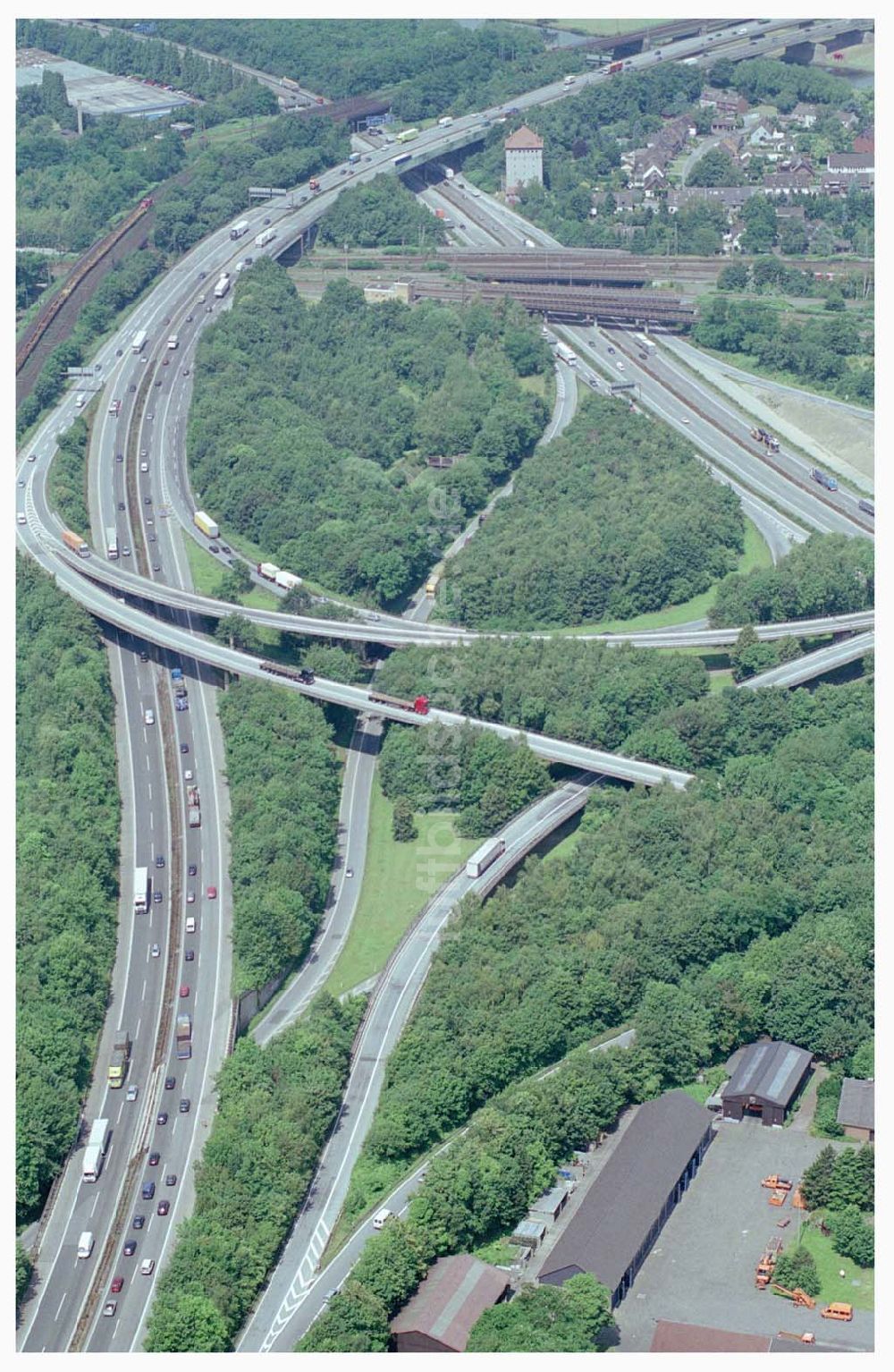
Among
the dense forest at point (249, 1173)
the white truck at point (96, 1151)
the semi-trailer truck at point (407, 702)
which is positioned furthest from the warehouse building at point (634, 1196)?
the semi-trailer truck at point (407, 702)

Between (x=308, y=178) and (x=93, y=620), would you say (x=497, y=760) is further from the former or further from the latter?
(x=308, y=178)

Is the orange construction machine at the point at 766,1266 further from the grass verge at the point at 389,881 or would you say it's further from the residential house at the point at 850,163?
the residential house at the point at 850,163

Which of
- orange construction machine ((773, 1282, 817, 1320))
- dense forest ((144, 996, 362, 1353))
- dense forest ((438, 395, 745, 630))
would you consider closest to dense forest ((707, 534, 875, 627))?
dense forest ((438, 395, 745, 630))

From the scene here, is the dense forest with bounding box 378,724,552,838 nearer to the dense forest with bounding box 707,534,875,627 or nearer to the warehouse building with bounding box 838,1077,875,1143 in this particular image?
the dense forest with bounding box 707,534,875,627

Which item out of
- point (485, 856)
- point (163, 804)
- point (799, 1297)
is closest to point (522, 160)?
point (163, 804)

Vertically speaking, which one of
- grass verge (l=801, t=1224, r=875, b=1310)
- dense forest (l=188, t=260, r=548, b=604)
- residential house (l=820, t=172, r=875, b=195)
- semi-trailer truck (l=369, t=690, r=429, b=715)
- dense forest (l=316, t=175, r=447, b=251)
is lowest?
grass verge (l=801, t=1224, r=875, b=1310)

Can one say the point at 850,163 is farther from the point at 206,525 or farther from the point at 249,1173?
the point at 249,1173
